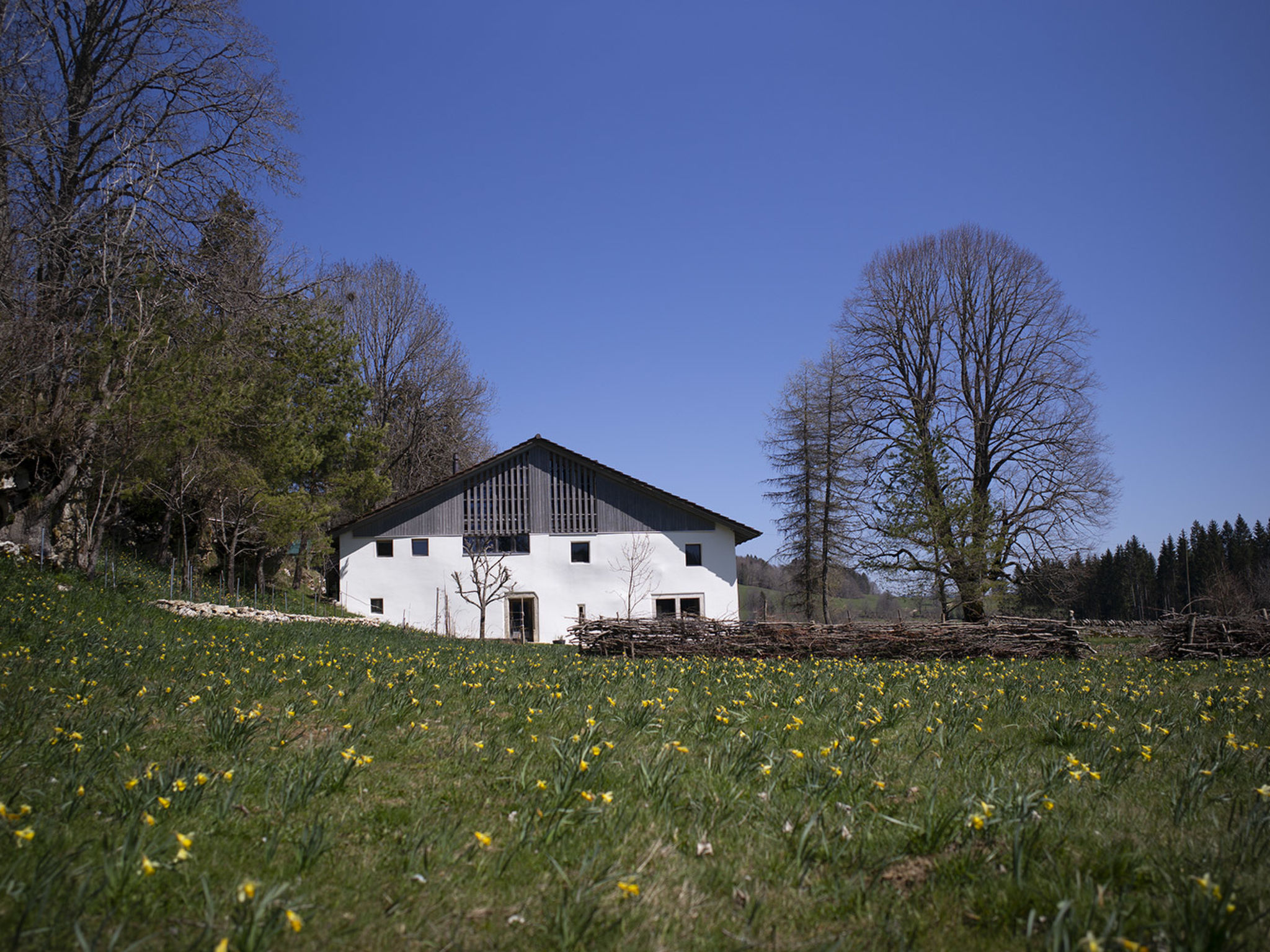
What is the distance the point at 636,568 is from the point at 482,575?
6.55 m

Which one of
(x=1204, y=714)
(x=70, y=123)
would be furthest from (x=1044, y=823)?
(x=70, y=123)

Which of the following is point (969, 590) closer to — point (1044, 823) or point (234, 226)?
point (1044, 823)

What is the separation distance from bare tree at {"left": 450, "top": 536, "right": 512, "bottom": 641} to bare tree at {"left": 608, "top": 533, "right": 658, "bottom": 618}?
15.1ft

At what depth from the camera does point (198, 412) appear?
54.0 ft

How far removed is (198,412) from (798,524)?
88.4 feet

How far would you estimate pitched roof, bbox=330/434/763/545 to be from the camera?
3067 cm

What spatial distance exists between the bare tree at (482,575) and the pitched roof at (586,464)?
8.70ft

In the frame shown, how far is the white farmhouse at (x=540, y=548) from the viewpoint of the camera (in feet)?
101

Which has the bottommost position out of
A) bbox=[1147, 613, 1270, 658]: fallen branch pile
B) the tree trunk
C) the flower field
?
bbox=[1147, 613, 1270, 658]: fallen branch pile

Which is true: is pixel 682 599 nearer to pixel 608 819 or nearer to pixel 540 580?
pixel 540 580

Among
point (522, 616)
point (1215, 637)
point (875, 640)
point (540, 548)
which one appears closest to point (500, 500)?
point (540, 548)

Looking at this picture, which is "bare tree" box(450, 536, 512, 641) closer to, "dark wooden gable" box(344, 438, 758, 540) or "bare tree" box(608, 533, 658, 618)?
"dark wooden gable" box(344, 438, 758, 540)

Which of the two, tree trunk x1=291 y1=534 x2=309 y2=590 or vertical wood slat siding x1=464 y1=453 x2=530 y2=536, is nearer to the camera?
tree trunk x1=291 y1=534 x2=309 y2=590

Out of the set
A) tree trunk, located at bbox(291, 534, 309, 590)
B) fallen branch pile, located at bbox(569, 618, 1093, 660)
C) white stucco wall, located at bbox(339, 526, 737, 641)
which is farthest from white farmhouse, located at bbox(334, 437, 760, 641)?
fallen branch pile, located at bbox(569, 618, 1093, 660)
